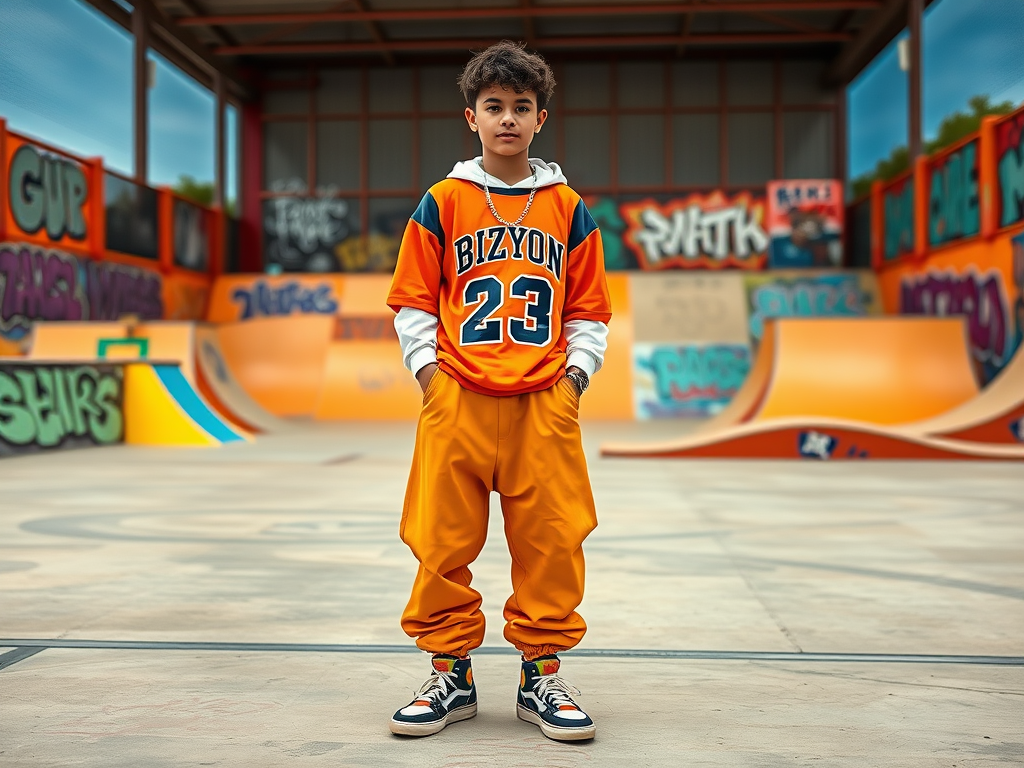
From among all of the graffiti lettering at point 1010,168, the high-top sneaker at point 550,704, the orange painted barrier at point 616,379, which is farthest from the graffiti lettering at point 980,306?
the high-top sneaker at point 550,704

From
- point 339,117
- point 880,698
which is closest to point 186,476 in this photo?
point 880,698

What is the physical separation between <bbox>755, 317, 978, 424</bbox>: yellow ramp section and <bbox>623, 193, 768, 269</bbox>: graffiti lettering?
9185 millimetres

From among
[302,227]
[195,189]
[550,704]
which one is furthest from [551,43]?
[550,704]

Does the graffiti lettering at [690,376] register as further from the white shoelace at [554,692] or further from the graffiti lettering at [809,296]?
the white shoelace at [554,692]

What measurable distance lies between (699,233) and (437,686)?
2176 cm

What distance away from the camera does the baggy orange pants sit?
8.40 ft

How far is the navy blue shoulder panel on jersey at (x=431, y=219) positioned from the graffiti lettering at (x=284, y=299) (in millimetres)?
19580

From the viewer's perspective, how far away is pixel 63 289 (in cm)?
1653

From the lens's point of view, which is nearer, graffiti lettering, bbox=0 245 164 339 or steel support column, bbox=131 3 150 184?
graffiti lettering, bbox=0 245 164 339

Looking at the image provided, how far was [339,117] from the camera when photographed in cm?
2580

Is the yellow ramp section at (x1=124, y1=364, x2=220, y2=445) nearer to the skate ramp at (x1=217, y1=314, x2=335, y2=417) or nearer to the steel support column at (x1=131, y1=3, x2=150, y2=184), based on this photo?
the skate ramp at (x1=217, y1=314, x2=335, y2=417)

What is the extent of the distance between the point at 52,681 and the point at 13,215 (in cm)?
1412

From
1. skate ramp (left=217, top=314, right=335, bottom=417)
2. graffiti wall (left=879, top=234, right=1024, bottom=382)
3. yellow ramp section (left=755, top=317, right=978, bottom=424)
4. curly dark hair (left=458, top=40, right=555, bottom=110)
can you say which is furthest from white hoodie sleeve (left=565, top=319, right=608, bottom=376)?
skate ramp (left=217, top=314, right=335, bottom=417)

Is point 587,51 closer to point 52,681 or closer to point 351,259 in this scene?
point 351,259
